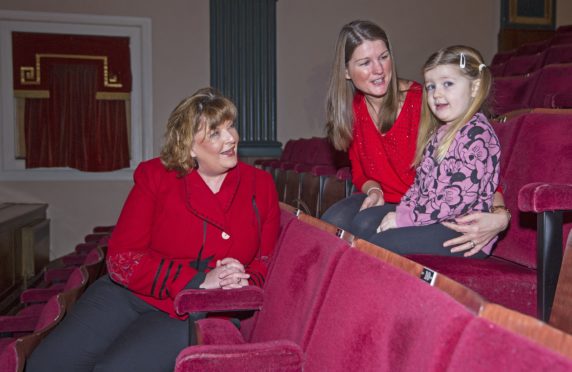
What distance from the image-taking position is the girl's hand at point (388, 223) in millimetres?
606

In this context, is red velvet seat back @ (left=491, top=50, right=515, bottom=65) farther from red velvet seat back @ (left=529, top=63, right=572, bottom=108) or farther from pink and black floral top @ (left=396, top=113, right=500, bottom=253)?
pink and black floral top @ (left=396, top=113, right=500, bottom=253)

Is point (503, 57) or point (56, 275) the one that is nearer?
point (56, 275)

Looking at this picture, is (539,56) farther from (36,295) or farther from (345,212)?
(36,295)

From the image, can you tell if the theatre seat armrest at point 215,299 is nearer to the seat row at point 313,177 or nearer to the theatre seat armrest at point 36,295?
the theatre seat armrest at point 36,295

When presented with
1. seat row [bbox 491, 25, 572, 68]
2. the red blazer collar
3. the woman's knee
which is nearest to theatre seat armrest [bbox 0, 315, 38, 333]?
the red blazer collar

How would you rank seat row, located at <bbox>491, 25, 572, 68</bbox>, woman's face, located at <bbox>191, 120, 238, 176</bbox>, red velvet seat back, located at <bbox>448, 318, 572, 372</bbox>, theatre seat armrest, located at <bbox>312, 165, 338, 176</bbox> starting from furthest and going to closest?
seat row, located at <bbox>491, 25, 572, 68</bbox>, theatre seat armrest, located at <bbox>312, 165, 338, 176</bbox>, woman's face, located at <bbox>191, 120, 238, 176</bbox>, red velvet seat back, located at <bbox>448, 318, 572, 372</bbox>

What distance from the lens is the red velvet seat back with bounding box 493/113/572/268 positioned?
564 millimetres

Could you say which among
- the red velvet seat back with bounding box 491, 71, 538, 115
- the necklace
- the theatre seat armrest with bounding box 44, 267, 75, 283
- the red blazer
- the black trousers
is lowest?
the theatre seat armrest with bounding box 44, 267, 75, 283

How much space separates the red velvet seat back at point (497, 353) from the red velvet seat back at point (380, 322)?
0.03 ft

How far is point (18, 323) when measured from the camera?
69 centimetres

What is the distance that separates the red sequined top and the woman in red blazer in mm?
150

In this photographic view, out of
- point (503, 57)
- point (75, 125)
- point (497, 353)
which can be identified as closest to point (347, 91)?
point (497, 353)

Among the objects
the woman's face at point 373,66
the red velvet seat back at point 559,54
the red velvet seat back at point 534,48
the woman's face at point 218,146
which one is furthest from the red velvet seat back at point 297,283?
the red velvet seat back at point 534,48

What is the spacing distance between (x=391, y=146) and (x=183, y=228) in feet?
0.87
